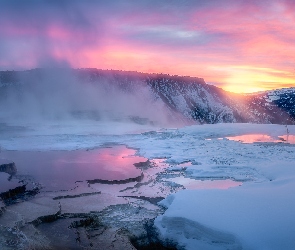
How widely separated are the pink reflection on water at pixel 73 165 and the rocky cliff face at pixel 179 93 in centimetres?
3535

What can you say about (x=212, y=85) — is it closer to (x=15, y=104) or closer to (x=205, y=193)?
(x=15, y=104)

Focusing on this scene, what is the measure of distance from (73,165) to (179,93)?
1934 inches

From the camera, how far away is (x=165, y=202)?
6.10 meters

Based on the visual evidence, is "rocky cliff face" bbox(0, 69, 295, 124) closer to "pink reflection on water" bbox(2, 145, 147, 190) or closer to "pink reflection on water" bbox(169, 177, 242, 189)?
"pink reflection on water" bbox(2, 145, 147, 190)

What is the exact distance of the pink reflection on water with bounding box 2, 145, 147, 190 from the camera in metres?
7.98

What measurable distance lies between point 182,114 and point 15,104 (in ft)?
81.3

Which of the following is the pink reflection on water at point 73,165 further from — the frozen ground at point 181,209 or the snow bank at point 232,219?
the snow bank at point 232,219

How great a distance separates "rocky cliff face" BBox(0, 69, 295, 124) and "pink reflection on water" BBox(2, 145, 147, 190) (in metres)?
35.4

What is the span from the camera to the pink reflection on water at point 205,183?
23.8 feet

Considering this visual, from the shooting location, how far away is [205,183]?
7609 mm

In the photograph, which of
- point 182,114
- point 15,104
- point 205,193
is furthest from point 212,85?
point 205,193

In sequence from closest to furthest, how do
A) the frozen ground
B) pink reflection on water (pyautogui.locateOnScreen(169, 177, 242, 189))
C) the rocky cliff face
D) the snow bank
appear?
the snow bank → the frozen ground → pink reflection on water (pyautogui.locateOnScreen(169, 177, 242, 189)) → the rocky cliff face

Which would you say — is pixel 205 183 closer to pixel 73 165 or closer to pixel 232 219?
pixel 232 219

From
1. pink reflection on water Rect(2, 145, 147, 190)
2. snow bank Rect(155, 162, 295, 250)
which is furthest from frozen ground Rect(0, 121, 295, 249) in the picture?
pink reflection on water Rect(2, 145, 147, 190)
